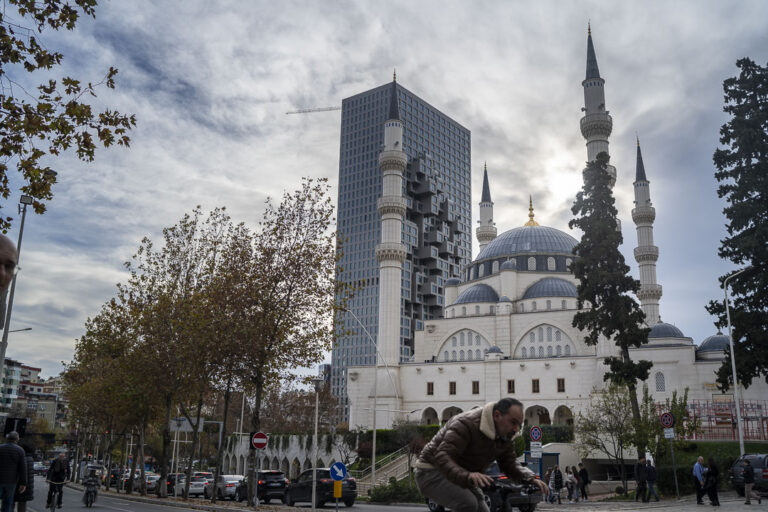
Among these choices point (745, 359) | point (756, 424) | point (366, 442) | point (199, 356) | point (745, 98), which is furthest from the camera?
point (366, 442)

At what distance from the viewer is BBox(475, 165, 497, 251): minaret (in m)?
88.4

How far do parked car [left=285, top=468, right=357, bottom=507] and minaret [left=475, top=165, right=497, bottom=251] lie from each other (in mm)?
63402

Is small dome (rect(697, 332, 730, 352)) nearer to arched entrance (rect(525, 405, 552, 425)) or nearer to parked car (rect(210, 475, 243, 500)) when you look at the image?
arched entrance (rect(525, 405, 552, 425))

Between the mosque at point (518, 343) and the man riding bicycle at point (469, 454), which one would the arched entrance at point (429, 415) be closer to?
the mosque at point (518, 343)

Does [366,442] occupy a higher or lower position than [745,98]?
lower

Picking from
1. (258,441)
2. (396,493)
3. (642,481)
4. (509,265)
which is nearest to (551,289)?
(509,265)

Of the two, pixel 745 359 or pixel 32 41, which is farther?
pixel 745 359

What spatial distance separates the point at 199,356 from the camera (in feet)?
90.1

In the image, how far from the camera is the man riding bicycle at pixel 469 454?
4.88m

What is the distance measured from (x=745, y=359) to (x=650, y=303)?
110ft

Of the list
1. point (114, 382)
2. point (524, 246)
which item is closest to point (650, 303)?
point (524, 246)

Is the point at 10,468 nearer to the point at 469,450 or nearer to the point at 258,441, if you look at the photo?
the point at 469,450

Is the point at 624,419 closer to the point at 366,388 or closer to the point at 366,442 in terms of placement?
the point at 366,442

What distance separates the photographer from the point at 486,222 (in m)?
89.5
